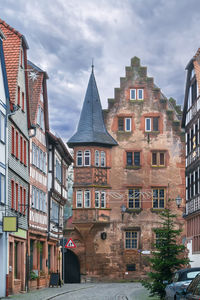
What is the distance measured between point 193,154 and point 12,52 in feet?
44.6

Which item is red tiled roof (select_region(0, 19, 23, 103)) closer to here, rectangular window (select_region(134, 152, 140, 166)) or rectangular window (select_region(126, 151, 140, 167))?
rectangular window (select_region(126, 151, 140, 167))

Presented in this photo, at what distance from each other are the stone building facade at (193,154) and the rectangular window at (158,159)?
14182 millimetres

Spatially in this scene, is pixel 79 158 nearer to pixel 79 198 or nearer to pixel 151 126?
pixel 79 198

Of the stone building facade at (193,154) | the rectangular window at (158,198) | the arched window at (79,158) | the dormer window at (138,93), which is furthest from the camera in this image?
the dormer window at (138,93)

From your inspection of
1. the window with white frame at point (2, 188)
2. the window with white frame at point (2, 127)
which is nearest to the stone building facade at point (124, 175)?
the window with white frame at point (2, 188)

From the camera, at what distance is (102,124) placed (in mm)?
A: 58125

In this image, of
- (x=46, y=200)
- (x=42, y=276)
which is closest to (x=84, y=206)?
(x=46, y=200)

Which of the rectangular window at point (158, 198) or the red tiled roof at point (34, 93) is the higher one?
the red tiled roof at point (34, 93)

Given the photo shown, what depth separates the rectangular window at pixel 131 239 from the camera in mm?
56850

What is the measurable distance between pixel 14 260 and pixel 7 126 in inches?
283

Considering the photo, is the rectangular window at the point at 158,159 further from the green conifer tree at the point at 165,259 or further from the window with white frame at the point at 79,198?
the green conifer tree at the point at 165,259

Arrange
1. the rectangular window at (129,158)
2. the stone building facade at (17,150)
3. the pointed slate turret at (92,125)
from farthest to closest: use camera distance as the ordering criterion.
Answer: the rectangular window at (129,158) → the pointed slate turret at (92,125) → the stone building facade at (17,150)

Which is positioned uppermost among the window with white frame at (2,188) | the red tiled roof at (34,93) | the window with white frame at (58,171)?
the red tiled roof at (34,93)

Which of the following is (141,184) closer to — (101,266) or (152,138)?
(152,138)
